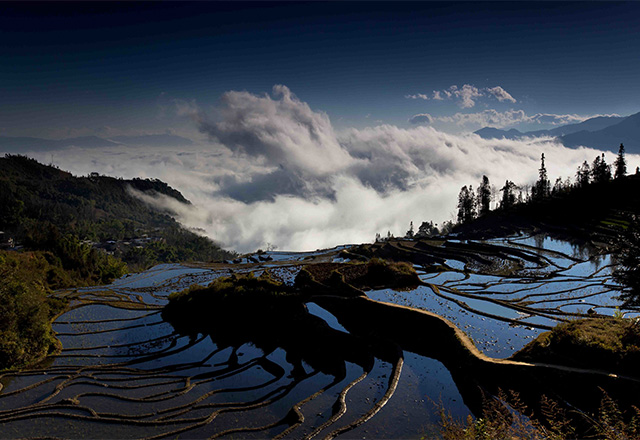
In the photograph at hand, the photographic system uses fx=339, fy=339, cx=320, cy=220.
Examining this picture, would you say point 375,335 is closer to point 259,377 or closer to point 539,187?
point 259,377

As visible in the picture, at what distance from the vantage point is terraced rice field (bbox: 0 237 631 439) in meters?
14.6

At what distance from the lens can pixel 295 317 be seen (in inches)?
1085

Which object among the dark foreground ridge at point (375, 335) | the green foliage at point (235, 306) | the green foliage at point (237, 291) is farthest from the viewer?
the green foliage at point (237, 291)

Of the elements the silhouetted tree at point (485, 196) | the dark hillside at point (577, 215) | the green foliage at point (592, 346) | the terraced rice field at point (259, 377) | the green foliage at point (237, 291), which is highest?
the silhouetted tree at point (485, 196)

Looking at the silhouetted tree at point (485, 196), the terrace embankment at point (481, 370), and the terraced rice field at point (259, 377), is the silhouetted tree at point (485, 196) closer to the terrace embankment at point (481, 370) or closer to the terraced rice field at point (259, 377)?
the terraced rice field at point (259, 377)

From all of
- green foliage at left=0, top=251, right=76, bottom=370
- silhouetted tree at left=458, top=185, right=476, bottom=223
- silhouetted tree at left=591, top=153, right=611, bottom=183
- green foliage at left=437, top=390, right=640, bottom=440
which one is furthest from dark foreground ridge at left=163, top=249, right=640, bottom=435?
silhouetted tree at left=591, top=153, right=611, bottom=183

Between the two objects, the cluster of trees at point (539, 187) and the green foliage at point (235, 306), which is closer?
the green foliage at point (235, 306)

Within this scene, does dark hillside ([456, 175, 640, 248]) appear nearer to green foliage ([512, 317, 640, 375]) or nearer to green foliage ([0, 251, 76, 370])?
green foliage ([512, 317, 640, 375])

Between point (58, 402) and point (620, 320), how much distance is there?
28410 mm

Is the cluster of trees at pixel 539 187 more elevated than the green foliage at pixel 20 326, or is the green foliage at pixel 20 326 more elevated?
the cluster of trees at pixel 539 187

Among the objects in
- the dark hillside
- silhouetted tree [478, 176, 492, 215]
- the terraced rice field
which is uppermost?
silhouetted tree [478, 176, 492, 215]

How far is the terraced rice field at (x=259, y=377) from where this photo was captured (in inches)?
576

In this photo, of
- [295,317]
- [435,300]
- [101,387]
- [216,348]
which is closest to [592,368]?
[435,300]

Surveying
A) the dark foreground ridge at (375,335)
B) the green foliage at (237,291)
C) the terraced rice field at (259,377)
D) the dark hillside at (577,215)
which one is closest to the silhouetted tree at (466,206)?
the dark hillside at (577,215)
